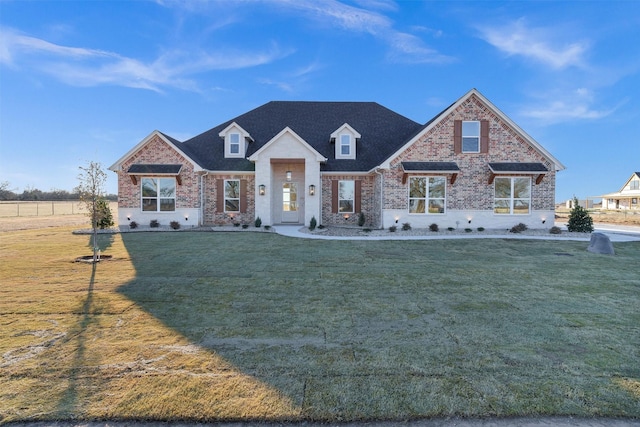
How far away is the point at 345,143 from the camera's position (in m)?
19.5

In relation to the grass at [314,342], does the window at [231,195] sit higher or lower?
higher

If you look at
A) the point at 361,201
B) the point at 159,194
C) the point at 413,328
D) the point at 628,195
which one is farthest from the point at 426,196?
the point at 628,195

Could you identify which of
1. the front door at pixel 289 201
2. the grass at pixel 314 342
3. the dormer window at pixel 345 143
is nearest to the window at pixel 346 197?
the dormer window at pixel 345 143

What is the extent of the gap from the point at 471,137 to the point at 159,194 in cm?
1852

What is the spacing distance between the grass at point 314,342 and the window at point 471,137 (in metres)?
10.3

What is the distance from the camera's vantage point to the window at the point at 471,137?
16844 millimetres

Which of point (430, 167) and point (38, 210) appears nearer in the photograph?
point (430, 167)

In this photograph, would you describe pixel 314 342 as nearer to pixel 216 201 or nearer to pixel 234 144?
pixel 216 201

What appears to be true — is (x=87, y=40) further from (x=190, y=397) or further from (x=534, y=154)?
(x=534, y=154)

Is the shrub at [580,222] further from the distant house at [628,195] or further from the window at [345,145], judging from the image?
the distant house at [628,195]

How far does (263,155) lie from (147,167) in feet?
22.5

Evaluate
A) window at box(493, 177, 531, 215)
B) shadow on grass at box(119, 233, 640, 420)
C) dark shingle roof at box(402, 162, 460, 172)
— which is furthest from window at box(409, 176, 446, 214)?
shadow on grass at box(119, 233, 640, 420)

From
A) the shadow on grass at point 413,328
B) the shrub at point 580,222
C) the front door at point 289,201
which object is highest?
the front door at point 289,201

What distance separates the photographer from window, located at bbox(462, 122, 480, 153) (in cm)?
1684
